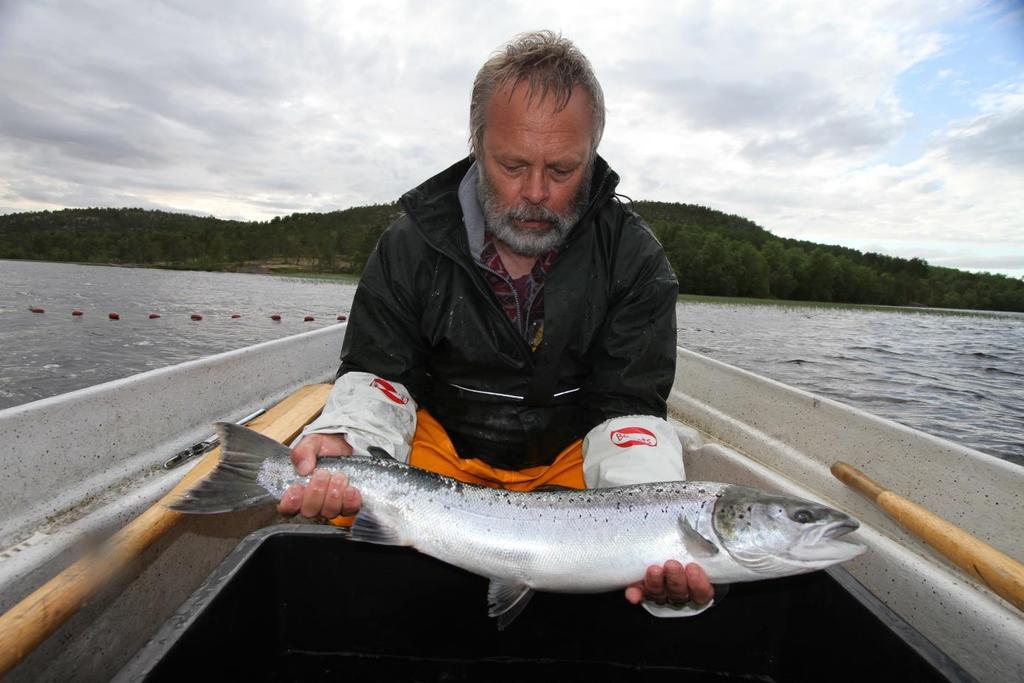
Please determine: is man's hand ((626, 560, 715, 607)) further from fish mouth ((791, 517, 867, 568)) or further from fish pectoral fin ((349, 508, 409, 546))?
fish pectoral fin ((349, 508, 409, 546))

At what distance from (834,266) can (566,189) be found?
295 ft

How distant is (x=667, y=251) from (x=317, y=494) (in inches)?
3463

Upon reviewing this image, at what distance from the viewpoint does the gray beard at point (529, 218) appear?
11.1 ft

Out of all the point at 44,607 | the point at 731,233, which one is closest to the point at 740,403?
the point at 44,607

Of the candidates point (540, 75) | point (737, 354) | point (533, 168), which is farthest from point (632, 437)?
point (737, 354)

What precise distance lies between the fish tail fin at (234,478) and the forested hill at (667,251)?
193ft

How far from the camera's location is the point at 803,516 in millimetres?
2264

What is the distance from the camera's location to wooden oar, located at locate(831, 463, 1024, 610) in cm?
213

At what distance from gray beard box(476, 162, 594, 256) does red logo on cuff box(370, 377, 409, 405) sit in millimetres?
1098

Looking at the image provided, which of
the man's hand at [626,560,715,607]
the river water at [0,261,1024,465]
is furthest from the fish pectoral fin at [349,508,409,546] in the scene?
the river water at [0,261,1024,465]

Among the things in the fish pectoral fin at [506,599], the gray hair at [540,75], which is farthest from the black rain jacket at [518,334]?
the fish pectoral fin at [506,599]

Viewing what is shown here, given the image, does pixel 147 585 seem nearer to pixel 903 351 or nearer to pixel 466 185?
pixel 466 185

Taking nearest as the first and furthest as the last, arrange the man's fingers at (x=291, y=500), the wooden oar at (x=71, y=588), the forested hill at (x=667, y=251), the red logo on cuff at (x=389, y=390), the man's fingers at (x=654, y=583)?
the wooden oar at (x=71, y=588) → the man's fingers at (x=654, y=583) → the man's fingers at (x=291, y=500) → the red logo on cuff at (x=389, y=390) → the forested hill at (x=667, y=251)

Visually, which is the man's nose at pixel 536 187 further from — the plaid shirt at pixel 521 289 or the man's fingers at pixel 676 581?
the man's fingers at pixel 676 581
